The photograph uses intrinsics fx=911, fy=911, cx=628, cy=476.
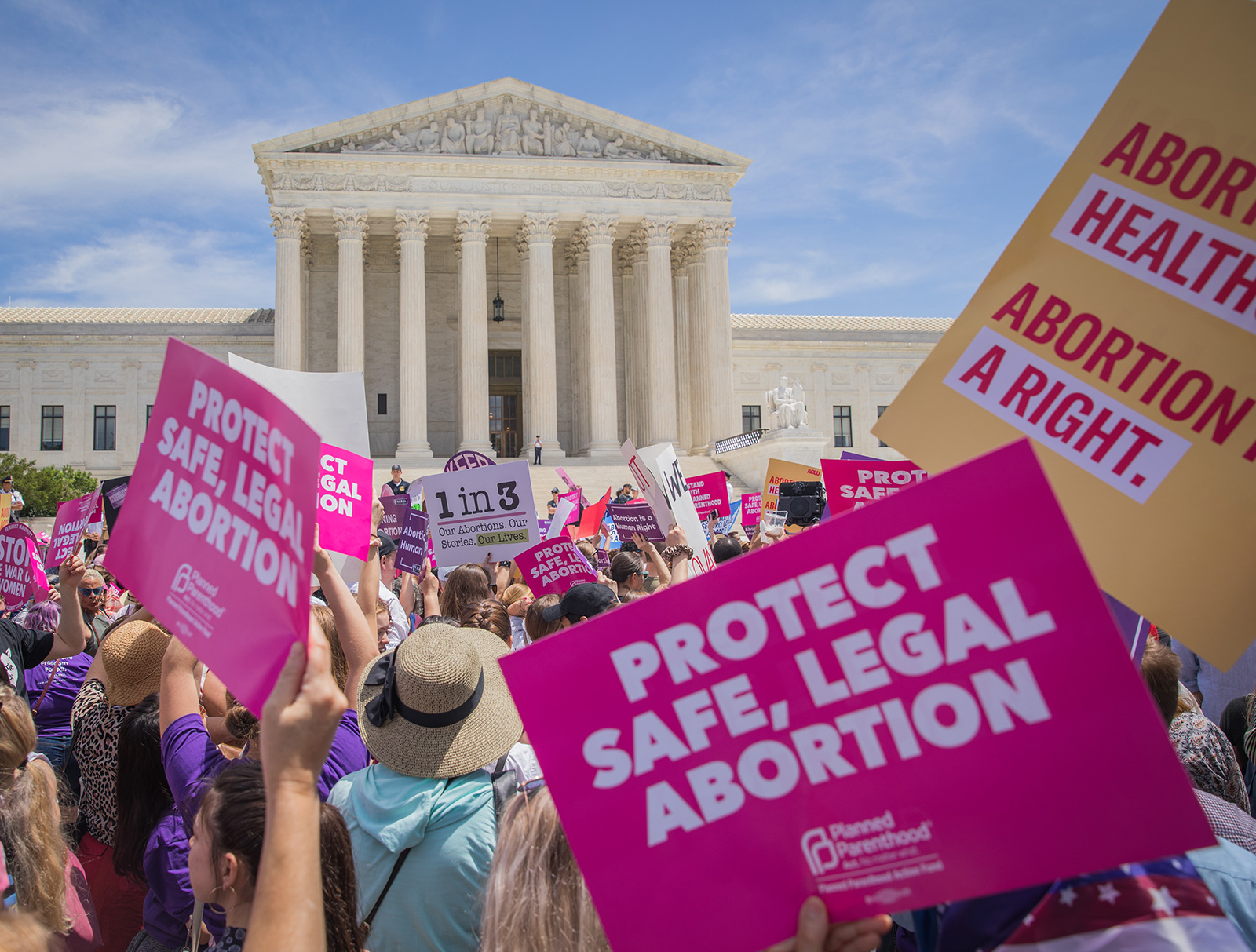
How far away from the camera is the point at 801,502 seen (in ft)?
38.6

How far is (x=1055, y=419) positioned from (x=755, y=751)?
148 centimetres

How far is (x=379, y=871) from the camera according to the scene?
2.84 m

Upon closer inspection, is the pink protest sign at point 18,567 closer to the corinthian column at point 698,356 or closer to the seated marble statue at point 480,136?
the corinthian column at point 698,356

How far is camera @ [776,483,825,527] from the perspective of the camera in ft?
38.3

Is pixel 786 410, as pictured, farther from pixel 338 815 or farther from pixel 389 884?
pixel 338 815

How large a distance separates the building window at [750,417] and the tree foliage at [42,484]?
28.0 meters

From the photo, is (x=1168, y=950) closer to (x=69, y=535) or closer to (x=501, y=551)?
(x=501, y=551)

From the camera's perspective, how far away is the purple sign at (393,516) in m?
11.1

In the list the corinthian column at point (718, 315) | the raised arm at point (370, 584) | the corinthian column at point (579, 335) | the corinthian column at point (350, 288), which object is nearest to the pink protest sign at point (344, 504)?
the raised arm at point (370, 584)

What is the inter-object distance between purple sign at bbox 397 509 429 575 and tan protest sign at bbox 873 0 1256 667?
6628 mm

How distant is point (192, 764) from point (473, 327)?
34265mm

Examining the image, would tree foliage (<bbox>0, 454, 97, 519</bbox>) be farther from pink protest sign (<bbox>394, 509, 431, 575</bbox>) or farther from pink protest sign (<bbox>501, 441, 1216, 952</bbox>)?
pink protest sign (<bbox>501, 441, 1216, 952</bbox>)

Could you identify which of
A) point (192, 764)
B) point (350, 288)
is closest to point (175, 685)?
point (192, 764)

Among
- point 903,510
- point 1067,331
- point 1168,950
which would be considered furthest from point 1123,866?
point 1067,331
